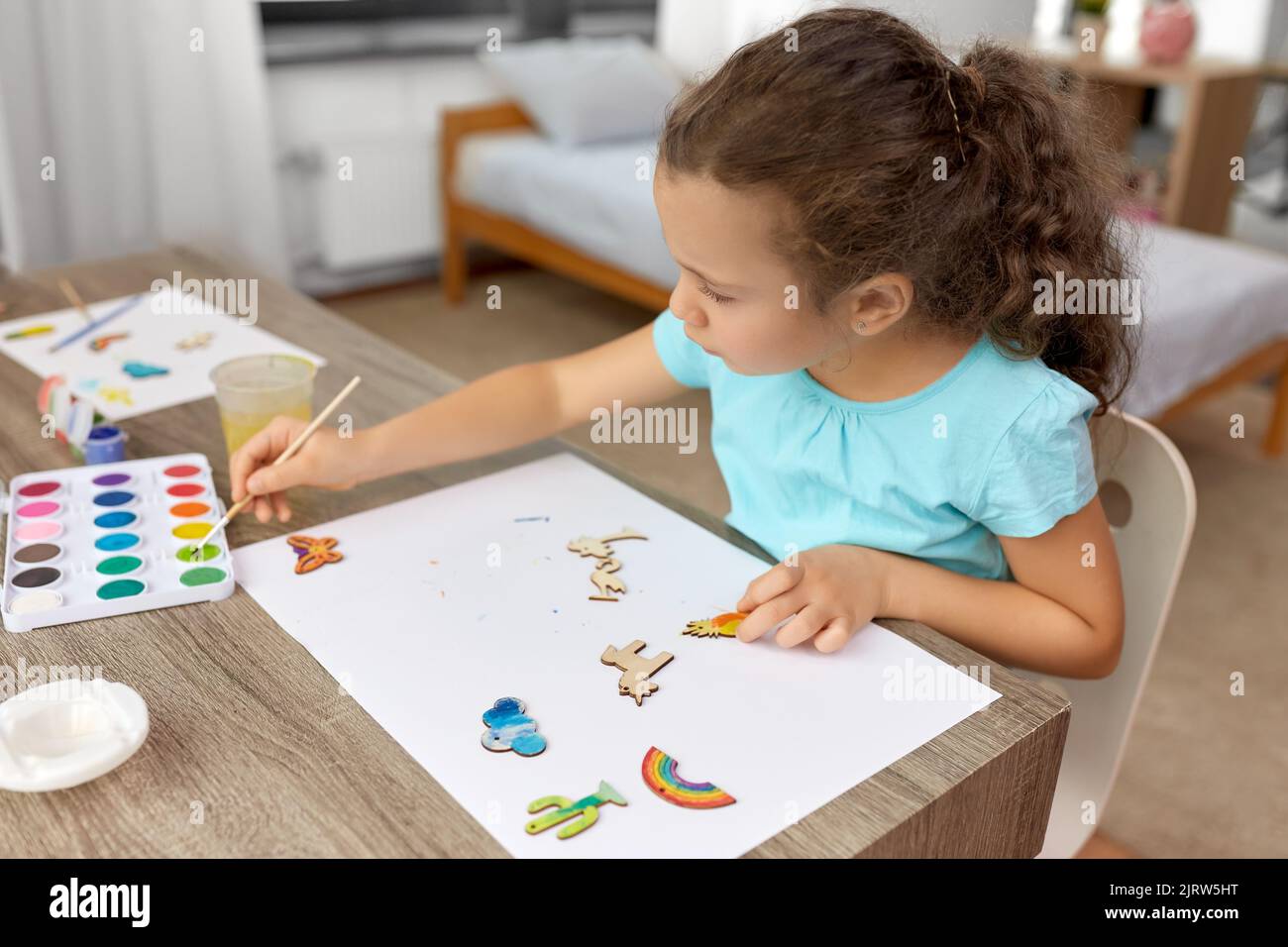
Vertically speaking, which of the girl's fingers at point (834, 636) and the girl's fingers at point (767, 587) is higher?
the girl's fingers at point (767, 587)

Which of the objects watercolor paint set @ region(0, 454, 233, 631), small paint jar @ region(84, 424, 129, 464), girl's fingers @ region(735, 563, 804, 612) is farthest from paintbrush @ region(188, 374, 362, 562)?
girl's fingers @ region(735, 563, 804, 612)

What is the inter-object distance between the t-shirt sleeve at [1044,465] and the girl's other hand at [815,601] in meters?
0.11

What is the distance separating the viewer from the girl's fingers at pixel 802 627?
74cm

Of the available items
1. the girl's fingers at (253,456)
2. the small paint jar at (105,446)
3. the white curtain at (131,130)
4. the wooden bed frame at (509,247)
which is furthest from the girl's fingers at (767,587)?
the white curtain at (131,130)

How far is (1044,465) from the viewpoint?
0.82 meters

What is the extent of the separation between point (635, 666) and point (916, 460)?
283 millimetres

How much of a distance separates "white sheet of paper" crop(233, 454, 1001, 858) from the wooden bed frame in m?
1.84

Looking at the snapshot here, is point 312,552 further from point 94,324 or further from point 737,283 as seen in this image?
point 94,324

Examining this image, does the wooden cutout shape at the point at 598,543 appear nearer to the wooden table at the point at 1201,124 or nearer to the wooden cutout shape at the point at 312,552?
the wooden cutout shape at the point at 312,552

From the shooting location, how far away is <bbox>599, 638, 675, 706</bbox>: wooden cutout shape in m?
0.71

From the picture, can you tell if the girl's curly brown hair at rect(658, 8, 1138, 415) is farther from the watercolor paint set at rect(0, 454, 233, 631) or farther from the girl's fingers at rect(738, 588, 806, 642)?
the watercolor paint set at rect(0, 454, 233, 631)

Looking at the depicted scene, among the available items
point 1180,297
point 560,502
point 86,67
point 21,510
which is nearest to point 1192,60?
point 1180,297

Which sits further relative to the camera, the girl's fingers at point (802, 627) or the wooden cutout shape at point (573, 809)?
the girl's fingers at point (802, 627)

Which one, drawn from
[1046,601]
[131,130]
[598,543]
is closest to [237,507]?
[598,543]
